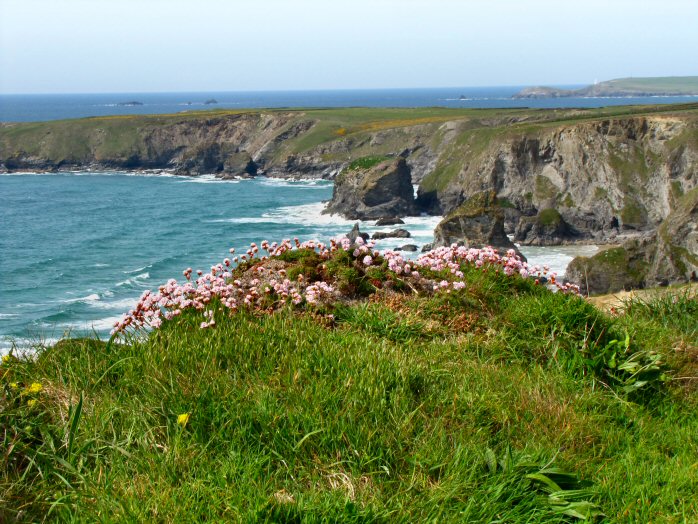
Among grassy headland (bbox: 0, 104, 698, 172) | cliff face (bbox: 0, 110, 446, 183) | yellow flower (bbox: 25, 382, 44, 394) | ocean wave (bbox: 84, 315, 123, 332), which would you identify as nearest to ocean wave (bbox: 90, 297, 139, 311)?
ocean wave (bbox: 84, 315, 123, 332)

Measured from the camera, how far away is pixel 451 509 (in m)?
Result: 3.55

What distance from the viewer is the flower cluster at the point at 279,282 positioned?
6.55 m

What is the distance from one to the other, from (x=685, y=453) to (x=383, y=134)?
332ft

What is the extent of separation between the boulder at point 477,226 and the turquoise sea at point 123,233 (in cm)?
348

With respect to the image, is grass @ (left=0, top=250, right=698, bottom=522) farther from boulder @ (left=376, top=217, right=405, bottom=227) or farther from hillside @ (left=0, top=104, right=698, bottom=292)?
boulder @ (left=376, top=217, right=405, bottom=227)

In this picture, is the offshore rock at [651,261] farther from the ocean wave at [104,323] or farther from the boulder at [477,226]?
the ocean wave at [104,323]

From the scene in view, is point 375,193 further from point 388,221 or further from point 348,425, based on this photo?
point 348,425

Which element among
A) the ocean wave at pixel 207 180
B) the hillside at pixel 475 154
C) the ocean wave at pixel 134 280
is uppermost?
the hillside at pixel 475 154

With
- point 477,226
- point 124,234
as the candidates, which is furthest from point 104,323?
point 124,234

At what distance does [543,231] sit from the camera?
5362 centimetres

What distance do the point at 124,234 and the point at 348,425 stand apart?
59113 mm

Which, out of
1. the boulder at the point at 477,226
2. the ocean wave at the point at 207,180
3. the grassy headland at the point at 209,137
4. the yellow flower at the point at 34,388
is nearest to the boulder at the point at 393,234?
the boulder at the point at 477,226

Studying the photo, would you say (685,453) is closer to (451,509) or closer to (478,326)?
(451,509)

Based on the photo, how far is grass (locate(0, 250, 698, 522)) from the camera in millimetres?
3564
